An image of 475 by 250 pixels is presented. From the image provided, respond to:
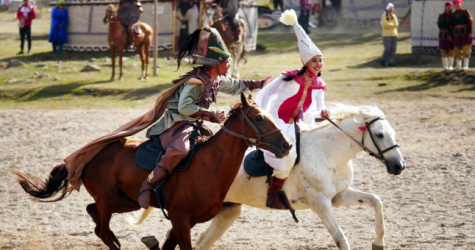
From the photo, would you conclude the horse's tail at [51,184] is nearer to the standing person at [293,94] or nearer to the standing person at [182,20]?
the standing person at [293,94]

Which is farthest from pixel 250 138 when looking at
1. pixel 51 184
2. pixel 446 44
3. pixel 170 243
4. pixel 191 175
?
pixel 446 44

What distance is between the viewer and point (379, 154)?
681 cm

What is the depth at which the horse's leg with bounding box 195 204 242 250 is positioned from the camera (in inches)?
289

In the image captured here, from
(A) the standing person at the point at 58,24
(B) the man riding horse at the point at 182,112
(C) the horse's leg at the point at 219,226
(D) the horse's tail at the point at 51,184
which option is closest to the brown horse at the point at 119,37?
(A) the standing person at the point at 58,24

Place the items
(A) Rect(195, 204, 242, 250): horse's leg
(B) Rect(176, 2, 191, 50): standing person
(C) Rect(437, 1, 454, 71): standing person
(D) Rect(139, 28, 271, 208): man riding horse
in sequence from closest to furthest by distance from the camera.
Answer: (D) Rect(139, 28, 271, 208): man riding horse < (A) Rect(195, 204, 242, 250): horse's leg < (C) Rect(437, 1, 454, 71): standing person < (B) Rect(176, 2, 191, 50): standing person

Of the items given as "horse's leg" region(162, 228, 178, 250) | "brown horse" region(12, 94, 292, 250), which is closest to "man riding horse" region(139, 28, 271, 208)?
"brown horse" region(12, 94, 292, 250)

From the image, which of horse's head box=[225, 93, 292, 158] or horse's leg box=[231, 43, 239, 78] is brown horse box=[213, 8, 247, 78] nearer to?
horse's leg box=[231, 43, 239, 78]

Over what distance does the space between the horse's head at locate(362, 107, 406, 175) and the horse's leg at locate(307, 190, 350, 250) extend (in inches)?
25.3

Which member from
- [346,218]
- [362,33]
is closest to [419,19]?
[362,33]

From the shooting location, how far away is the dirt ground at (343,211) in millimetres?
8062

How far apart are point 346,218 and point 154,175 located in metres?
3.23

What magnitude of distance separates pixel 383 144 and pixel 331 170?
562 millimetres

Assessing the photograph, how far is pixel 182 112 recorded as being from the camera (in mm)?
6477

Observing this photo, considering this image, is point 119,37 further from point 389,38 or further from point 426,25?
point 426,25
